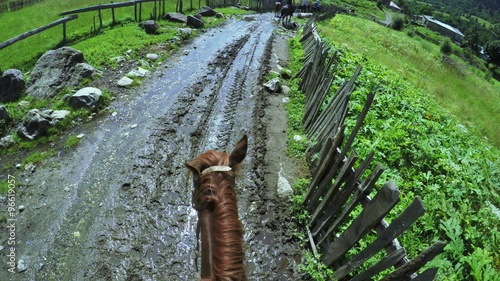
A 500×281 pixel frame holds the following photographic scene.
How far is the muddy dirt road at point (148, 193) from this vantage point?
4.25 meters

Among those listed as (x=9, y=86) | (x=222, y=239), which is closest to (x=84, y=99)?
(x=9, y=86)

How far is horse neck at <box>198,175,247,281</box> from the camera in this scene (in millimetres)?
1857

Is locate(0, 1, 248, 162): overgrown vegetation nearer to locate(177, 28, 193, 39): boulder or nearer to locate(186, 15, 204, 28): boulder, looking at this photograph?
locate(177, 28, 193, 39): boulder

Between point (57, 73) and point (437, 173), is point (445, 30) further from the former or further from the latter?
point (57, 73)

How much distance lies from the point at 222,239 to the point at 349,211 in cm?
237

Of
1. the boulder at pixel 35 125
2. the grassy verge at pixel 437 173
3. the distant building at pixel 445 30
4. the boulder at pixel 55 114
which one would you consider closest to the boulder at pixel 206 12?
the grassy verge at pixel 437 173

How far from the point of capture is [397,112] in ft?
23.7

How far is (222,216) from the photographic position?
208 centimetres

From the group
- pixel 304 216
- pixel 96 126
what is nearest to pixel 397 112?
pixel 304 216

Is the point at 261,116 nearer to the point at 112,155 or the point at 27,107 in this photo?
the point at 112,155

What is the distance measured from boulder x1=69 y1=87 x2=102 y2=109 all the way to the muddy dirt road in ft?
2.17

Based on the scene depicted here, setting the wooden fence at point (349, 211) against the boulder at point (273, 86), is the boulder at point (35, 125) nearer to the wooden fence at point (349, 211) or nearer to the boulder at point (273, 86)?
the boulder at point (273, 86)

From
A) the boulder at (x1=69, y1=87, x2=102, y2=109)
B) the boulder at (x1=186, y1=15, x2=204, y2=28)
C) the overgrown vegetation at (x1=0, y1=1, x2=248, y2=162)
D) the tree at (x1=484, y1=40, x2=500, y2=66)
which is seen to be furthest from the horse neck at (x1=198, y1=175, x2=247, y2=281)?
the tree at (x1=484, y1=40, x2=500, y2=66)

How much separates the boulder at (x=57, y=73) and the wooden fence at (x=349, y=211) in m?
8.46
